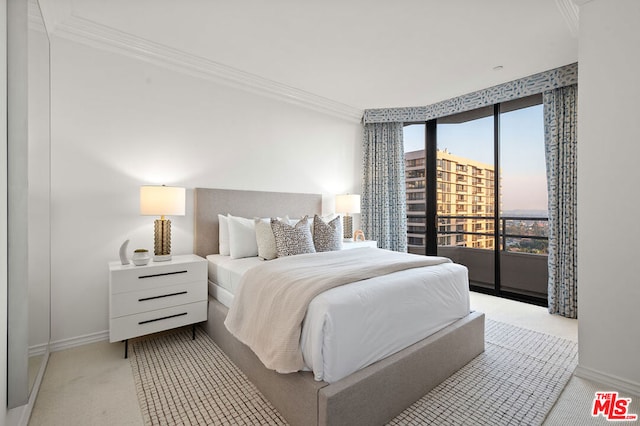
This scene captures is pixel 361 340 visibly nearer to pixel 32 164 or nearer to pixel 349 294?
pixel 349 294

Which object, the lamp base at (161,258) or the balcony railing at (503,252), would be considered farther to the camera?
the balcony railing at (503,252)

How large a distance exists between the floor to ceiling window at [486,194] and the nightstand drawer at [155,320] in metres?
3.44

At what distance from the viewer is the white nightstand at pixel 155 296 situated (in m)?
2.31

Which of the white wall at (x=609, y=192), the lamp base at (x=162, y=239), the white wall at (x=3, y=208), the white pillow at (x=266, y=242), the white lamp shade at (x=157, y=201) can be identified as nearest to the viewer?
the white wall at (x=3, y=208)

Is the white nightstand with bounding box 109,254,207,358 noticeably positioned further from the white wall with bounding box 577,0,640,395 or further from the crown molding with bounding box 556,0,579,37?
the crown molding with bounding box 556,0,579,37

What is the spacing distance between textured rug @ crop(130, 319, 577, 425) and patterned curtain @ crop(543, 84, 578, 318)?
34.6 inches

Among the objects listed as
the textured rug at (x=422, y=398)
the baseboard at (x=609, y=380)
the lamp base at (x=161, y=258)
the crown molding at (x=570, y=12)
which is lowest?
the textured rug at (x=422, y=398)

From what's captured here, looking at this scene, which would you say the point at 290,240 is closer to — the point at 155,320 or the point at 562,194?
the point at 155,320

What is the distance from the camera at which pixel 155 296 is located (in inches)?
97.0

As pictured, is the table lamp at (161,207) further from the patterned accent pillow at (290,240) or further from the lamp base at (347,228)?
the lamp base at (347,228)

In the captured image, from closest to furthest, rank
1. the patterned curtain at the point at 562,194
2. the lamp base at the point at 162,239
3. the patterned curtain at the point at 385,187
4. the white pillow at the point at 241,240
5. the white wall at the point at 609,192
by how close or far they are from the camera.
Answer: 1. the white wall at the point at 609,192
2. the lamp base at the point at 162,239
3. the white pillow at the point at 241,240
4. the patterned curtain at the point at 562,194
5. the patterned curtain at the point at 385,187

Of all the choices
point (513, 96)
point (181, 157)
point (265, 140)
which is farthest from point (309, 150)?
point (513, 96)

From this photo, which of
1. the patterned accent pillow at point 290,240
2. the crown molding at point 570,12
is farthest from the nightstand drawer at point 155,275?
the crown molding at point 570,12

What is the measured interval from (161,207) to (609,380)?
350 cm
